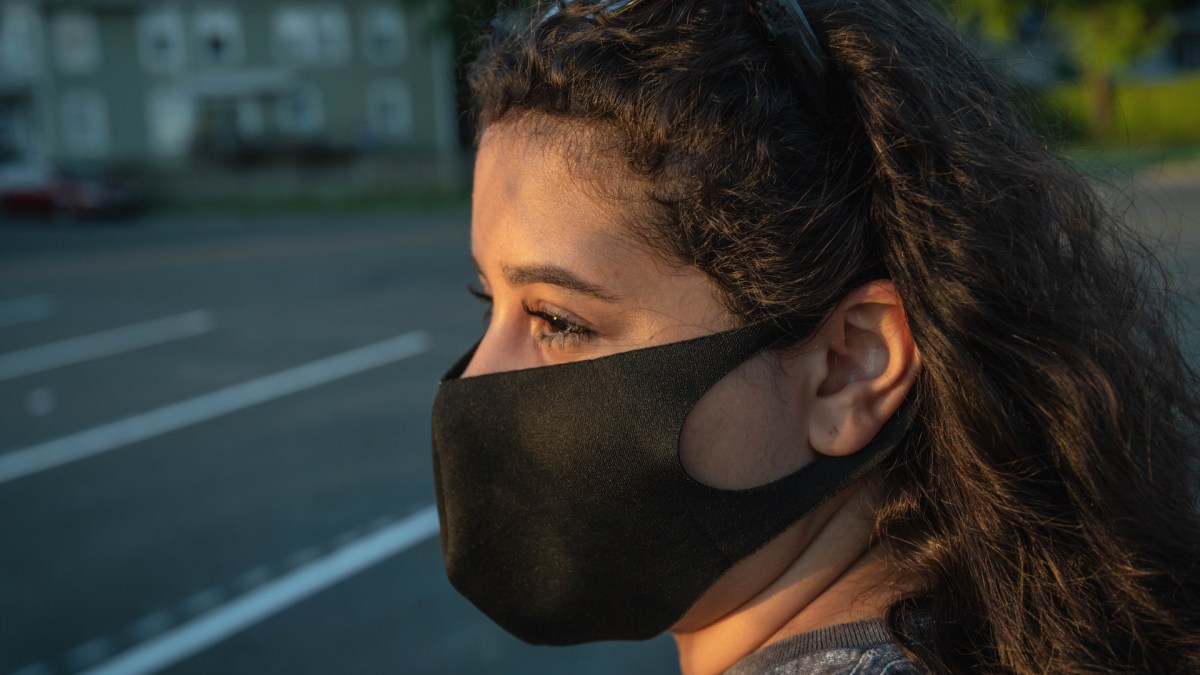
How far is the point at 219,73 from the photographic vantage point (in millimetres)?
38625

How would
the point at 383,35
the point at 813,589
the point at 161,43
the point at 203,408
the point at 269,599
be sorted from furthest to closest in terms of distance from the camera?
the point at 161,43
the point at 383,35
the point at 203,408
the point at 269,599
the point at 813,589

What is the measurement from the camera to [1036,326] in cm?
135

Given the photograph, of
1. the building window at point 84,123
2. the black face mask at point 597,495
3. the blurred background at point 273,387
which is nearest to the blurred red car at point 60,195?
the blurred background at point 273,387

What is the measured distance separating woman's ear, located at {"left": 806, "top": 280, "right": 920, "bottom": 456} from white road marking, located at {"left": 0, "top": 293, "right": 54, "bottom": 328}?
1207 centimetres

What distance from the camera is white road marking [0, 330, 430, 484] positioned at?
21.9 ft

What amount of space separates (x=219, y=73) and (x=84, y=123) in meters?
5.26

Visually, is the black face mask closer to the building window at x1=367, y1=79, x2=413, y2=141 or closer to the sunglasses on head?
the sunglasses on head

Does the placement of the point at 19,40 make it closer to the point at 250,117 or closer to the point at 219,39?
the point at 219,39

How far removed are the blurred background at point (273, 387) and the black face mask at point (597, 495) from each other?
745 millimetres

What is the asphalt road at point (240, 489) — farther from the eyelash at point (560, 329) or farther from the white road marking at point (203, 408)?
the eyelash at point (560, 329)

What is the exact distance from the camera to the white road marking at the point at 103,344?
31.0 feet

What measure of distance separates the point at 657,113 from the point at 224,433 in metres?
6.25

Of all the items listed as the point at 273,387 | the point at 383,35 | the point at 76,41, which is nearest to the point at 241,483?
the point at 273,387

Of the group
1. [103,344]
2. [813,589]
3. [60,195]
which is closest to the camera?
[813,589]
